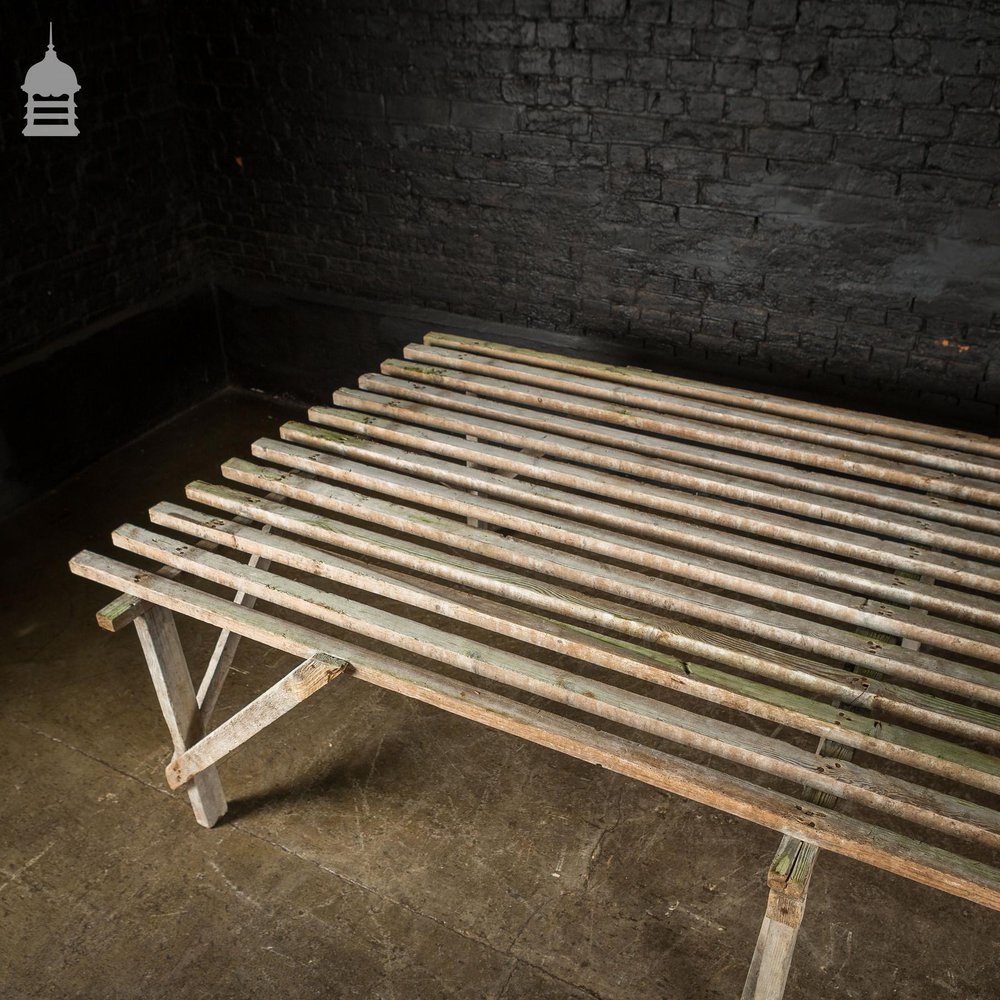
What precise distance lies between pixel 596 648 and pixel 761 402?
1606 mm

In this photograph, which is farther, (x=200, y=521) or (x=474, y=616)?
(x=200, y=521)

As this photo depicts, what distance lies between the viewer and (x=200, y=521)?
9.64ft

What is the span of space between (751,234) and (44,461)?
3.63m

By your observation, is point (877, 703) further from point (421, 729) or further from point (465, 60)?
point (465, 60)

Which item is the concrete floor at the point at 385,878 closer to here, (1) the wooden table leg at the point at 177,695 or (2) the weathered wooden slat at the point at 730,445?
(1) the wooden table leg at the point at 177,695

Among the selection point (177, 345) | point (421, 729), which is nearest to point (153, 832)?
point (421, 729)

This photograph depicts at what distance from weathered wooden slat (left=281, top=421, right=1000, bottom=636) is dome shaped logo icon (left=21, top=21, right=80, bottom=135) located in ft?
7.83

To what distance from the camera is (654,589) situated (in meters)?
2.61

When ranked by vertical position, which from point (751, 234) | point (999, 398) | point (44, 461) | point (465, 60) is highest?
point (465, 60)

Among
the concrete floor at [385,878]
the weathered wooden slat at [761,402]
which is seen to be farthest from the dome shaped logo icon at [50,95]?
the concrete floor at [385,878]

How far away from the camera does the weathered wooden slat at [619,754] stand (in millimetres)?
1985

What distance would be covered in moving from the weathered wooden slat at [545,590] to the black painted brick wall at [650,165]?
2.02m

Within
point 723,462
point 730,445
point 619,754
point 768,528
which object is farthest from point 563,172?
point 619,754

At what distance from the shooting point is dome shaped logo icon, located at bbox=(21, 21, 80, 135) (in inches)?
178
